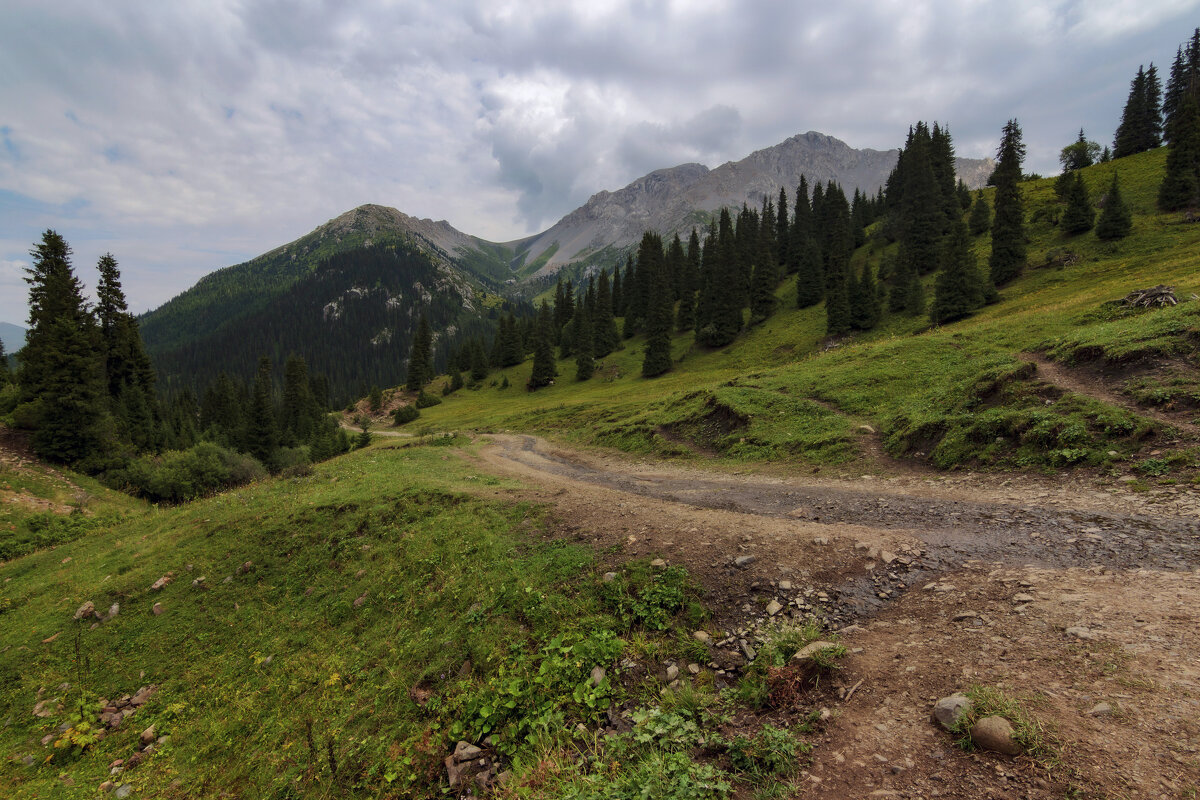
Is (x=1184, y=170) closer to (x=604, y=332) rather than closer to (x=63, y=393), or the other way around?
(x=604, y=332)

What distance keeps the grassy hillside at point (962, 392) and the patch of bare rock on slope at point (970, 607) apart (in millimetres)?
2769

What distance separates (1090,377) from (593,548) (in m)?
18.1

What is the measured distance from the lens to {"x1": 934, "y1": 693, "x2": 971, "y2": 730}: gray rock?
3.95 m

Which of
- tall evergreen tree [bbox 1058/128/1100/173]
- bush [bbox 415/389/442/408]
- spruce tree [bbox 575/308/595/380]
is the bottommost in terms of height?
bush [bbox 415/389/442/408]

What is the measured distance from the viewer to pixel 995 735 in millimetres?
3588

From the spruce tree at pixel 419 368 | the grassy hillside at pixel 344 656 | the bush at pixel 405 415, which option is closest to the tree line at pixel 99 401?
the grassy hillside at pixel 344 656

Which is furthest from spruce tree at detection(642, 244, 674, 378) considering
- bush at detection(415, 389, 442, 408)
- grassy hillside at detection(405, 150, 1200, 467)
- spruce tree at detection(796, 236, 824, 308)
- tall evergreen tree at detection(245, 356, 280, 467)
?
tall evergreen tree at detection(245, 356, 280, 467)

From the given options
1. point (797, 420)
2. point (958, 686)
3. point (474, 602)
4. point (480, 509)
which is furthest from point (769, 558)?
point (797, 420)

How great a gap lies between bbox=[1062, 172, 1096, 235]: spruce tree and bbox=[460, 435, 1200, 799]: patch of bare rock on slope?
195 ft

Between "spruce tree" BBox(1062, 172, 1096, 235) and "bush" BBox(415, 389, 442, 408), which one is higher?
"spruce tree" BBox(1062, 172, 1096, 235)

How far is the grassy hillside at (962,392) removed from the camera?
13344 millimetres

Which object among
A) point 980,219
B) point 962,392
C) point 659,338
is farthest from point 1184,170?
point 962,392

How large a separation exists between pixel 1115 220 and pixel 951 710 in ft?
220

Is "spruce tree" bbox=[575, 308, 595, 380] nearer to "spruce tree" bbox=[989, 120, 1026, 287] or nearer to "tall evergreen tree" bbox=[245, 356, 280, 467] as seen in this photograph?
"tall evergreen tree" bbox=[245, 356, 280, 467]
